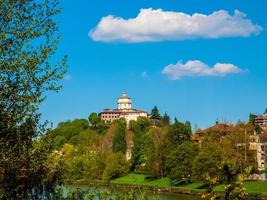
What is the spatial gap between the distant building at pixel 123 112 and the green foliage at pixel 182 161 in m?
105

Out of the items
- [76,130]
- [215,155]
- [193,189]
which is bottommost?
[193,189]

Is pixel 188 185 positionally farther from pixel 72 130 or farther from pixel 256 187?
pixel 72 130

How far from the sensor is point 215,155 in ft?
191

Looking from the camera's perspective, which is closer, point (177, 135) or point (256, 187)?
point (256, 187)

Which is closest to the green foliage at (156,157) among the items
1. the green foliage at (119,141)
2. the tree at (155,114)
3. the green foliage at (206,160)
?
the green foliage at (206,160)

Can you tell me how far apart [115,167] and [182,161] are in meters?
16.4

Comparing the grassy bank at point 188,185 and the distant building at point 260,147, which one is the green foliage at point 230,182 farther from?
the distant building at point 260,147

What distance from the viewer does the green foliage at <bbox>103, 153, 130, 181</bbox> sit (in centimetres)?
7540

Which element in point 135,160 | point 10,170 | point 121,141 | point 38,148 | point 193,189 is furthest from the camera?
point 121,141

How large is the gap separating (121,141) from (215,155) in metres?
38.3

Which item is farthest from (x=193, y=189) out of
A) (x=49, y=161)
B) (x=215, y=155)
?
(x=49, y=161)

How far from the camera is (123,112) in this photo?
580ft

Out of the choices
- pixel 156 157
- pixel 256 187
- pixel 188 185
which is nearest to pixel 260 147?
pixel 156 157

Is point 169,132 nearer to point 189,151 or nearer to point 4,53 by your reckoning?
point 189,151
